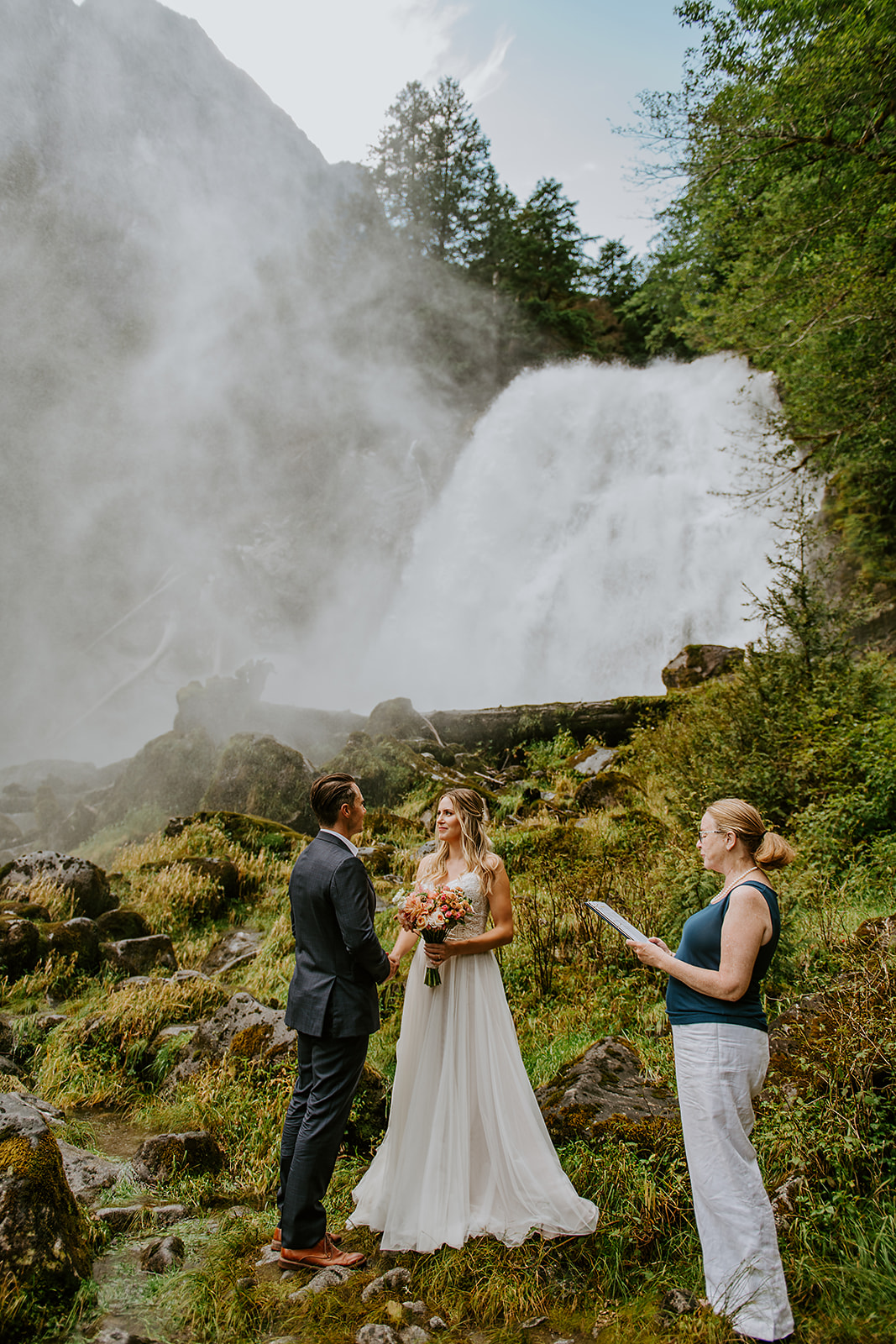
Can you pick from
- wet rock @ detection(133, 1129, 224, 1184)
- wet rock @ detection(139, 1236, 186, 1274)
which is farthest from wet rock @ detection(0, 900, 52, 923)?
wet rock @ detection(139, 1236, 186, 1274)

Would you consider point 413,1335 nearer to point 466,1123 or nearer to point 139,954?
point 466,1123

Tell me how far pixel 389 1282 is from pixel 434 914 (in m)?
1.35

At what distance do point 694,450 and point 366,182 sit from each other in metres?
25.9

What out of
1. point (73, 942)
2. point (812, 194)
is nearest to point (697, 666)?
point (812, 194)

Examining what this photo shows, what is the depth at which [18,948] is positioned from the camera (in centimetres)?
647

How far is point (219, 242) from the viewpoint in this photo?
39156mm

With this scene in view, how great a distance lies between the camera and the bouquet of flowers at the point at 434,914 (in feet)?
10.5

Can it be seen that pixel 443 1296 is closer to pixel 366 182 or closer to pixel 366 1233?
pixel 366 1233

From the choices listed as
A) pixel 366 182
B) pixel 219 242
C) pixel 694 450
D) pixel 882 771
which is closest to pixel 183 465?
pixel 219 242

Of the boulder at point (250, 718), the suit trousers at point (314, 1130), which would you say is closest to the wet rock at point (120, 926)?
the suit trousers at point (314, 1130)

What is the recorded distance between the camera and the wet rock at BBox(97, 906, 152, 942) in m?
7.33

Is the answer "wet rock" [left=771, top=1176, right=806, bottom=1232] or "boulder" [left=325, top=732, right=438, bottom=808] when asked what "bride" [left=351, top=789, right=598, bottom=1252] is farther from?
"boulder" [left=325, top=732, right=438, bottom=808]

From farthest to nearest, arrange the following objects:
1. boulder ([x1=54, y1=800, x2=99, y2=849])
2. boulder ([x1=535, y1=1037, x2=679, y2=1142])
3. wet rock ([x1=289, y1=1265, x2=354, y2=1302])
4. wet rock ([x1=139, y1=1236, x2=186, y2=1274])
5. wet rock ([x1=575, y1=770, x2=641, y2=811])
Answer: boulder ([x1=54, y1=800, x2=99, y2=849]), wet rock ([x1=575, y1=770, x2=641, y2=811]), boulder ([x1=535, y1=1037, x2=679, y2=1142]), wet rock ([x1=139, y1=1236, x2=186, y2=1274]), wet rock ([x1=289, y1=1265, x2=354, y2=1302])

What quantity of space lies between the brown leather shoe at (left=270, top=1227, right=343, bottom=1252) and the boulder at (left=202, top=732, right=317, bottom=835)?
10150 mm
